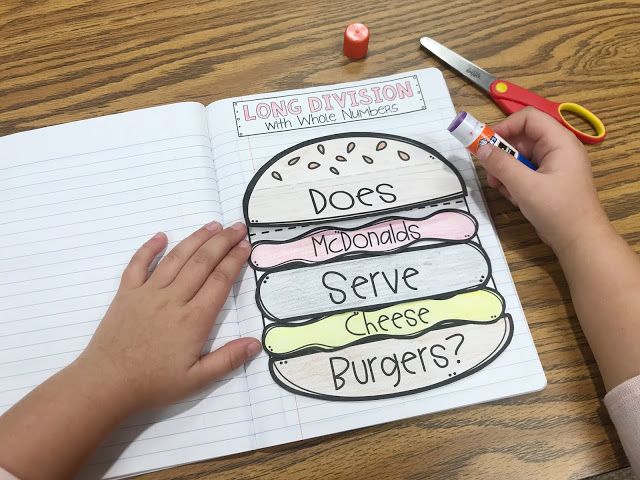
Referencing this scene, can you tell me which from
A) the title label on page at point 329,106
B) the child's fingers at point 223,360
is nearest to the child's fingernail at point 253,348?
the child's fingers at point 223,360

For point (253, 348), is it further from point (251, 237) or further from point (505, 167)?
point (505, 167)

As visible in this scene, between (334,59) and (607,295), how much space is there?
40 centimetres

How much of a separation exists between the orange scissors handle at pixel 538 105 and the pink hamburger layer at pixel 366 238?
0.50 ft

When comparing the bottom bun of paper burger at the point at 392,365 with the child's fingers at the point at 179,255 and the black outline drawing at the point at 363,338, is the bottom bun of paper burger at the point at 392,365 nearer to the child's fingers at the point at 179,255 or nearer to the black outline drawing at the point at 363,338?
the black outline drawing at the point at 363,338

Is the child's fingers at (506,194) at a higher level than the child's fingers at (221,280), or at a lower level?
higher

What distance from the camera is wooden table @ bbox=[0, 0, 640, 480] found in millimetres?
616

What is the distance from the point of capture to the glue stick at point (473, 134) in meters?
0.58

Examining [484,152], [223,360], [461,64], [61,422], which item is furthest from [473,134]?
[61,422]

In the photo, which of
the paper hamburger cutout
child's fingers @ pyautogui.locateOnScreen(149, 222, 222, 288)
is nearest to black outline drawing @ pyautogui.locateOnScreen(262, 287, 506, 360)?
the paper hamburger cutout

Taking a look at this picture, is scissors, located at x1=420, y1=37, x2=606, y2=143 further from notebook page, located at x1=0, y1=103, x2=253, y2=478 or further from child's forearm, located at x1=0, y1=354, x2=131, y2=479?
child's forearm, located at x1=0, y1=354, x2=131, y2=479

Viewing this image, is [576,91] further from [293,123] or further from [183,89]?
[183,89]

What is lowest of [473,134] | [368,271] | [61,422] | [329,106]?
[61,422]

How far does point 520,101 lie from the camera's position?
0.65 metres

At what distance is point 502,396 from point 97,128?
1.70 feet
